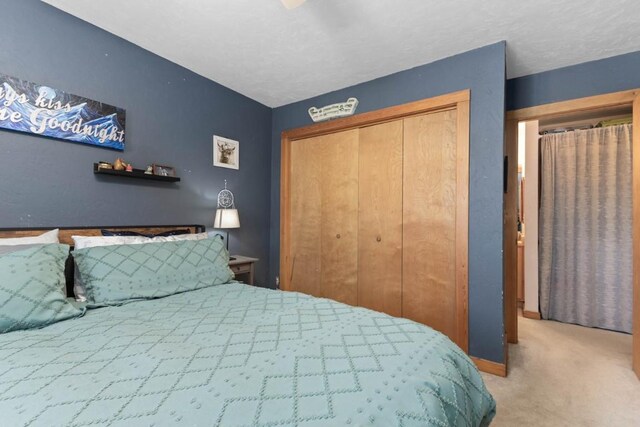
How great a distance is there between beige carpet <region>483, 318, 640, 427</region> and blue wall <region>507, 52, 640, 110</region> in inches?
86.5

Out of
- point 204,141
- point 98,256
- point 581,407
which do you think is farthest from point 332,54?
point 581,407

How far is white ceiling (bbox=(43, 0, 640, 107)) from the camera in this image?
1852 millimetres

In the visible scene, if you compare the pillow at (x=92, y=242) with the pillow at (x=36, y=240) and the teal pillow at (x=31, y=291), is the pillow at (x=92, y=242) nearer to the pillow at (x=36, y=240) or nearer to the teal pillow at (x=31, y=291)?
the pillow at (x=36, y=240)

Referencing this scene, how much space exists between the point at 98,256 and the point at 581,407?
304 cm

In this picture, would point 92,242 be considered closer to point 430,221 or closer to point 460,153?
point 430,221

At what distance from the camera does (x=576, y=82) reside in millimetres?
2418

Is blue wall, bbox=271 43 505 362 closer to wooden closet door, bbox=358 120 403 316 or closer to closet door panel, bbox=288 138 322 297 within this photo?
wooden closet door, bbox=358 120 403 316

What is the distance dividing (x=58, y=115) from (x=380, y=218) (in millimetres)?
2577

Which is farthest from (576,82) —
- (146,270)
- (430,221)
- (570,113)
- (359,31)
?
(146,270)

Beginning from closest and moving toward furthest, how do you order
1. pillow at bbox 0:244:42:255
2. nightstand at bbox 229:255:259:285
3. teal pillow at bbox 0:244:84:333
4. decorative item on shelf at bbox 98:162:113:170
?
1. teal pillow at bbox 0:244:84:333
2. pillow at bbox 0:244:42:255
3. decorative item on shelf at bbox 98:162:113:170
4. nightstand at bbox 229:255:259:285

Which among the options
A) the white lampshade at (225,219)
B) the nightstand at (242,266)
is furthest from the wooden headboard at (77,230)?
the nightstand at (242,266)

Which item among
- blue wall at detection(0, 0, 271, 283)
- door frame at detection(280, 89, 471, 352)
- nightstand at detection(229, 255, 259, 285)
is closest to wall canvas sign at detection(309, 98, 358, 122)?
door frame at detection(280, 89, 471, 352)

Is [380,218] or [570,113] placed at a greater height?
[570,113]

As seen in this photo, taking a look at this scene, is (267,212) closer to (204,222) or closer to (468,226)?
(204,222)
